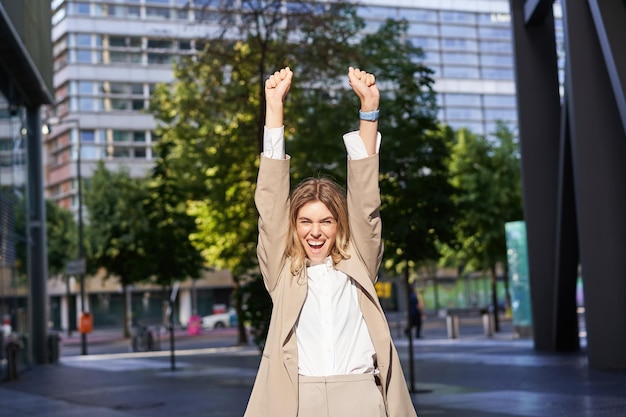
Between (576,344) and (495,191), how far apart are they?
25138mm

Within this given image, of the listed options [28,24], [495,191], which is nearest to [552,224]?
[28,24]

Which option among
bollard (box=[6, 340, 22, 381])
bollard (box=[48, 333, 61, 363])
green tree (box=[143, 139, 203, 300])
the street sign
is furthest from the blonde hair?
the street sign

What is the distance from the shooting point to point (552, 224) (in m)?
23.2

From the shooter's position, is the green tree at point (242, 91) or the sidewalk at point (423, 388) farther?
the green tree at point (242, 91)

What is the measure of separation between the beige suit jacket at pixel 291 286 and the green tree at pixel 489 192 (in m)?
42.3

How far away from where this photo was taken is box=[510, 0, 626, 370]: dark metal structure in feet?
56.6

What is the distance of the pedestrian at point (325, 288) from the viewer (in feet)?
12.4

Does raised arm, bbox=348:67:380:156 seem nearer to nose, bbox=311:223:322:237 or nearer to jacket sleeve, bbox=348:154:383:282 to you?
jacket sleeve, bbox=348:154:383:282

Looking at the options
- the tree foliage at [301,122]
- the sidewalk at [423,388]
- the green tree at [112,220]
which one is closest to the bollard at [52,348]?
the sidewalk at [423,388]

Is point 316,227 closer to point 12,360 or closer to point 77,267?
point 12,360

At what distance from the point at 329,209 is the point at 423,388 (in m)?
12.8

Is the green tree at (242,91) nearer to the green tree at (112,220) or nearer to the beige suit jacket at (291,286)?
the beige suit jacket at (291,286)

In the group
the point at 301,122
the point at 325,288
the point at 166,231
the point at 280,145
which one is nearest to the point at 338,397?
the point at 325,288

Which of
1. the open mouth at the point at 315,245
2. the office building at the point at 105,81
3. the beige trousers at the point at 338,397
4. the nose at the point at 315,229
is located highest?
the office building at the point at 105,81
